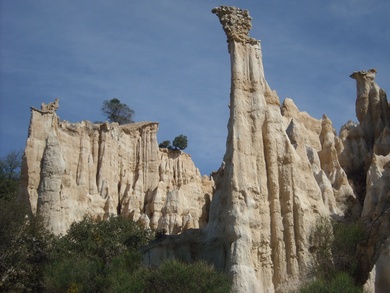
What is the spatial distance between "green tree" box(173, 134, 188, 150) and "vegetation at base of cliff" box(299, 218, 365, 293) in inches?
1555

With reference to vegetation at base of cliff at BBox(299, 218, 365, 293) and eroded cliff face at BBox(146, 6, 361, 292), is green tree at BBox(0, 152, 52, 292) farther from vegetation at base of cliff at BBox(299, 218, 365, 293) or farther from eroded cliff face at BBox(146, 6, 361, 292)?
vegetation at base of cliff at BBox(299, 218, 365, 293)

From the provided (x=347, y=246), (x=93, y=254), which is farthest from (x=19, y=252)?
(x=347, y=246)

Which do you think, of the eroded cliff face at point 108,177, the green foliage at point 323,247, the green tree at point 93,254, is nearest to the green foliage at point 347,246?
the green foliage at point 323,247

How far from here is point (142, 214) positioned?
57.8 meters

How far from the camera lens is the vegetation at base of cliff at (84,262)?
30609 millimetres

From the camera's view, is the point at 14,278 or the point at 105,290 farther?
the point at 14,278

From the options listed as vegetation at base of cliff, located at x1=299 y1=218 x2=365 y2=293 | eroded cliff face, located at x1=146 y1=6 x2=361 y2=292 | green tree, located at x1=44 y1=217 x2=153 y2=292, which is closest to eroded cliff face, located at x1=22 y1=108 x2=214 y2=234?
green tree, located at x1=44 y1=217 x2=153 y2=292

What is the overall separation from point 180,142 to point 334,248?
41.6m

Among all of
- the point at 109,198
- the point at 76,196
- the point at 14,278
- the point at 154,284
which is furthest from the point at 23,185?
the point at 154,284

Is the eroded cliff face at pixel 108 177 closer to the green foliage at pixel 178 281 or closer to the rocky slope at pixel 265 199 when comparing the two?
the rocky slope at pixel 265 199

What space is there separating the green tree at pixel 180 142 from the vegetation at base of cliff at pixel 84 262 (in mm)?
26472

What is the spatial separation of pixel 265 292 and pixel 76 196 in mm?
23730

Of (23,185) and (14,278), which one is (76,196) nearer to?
(23,185)

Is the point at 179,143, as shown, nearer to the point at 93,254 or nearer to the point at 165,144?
the point at 165,144
